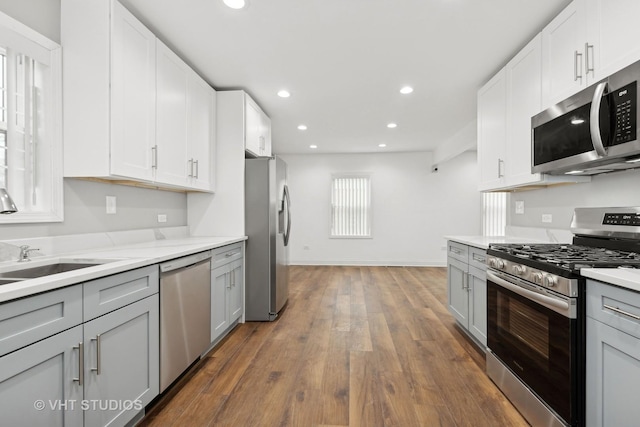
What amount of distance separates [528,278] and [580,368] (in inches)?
19.2

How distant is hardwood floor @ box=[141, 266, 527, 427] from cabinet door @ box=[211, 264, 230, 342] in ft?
0.59

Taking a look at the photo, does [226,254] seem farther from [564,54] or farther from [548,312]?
[564,54]

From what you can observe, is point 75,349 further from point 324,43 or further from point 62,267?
point 324,43

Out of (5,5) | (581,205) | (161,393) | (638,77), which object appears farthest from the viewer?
(581,205)

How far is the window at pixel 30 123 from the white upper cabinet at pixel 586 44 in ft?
10.5

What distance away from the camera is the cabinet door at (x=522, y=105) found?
234 cm

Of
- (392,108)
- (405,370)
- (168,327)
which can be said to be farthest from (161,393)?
(392,108)

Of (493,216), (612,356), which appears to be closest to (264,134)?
(612,356)

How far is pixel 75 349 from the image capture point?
127 centimetres

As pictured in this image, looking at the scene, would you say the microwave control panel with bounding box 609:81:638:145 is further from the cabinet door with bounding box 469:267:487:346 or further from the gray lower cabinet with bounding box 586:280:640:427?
the cabinet door with bounding box 469:267:487:346

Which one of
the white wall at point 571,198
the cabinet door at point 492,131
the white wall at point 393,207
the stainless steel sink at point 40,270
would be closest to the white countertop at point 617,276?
the white wall at point 571,198

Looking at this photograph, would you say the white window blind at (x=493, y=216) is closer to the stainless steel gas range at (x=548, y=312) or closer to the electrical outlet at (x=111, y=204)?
the stainless steel gas range at (x=548, y=312)

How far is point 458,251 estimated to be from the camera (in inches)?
119

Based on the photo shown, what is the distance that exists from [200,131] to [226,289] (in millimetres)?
1560
